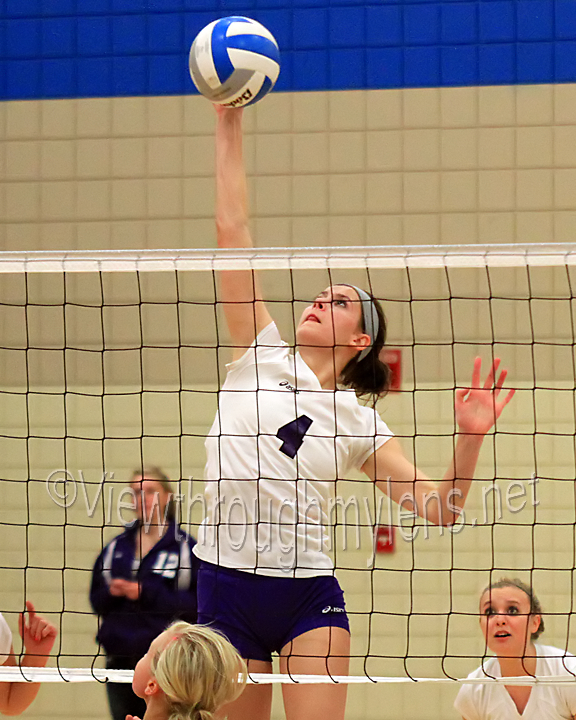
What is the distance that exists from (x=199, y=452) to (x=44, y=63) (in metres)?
1.96

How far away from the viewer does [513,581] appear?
3170 millimetres

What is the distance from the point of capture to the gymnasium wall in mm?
3836

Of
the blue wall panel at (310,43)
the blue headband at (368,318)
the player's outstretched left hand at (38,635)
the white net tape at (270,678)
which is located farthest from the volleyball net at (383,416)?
the white net tape at (270,678)

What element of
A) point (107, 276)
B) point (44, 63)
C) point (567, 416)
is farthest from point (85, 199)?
point (567, 416)

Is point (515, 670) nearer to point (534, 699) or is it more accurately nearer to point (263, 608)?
point (534, 699)

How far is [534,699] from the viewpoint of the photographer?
2977mm

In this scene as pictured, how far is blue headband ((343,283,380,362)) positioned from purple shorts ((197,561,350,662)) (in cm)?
68

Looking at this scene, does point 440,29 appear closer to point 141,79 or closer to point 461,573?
point 141,79

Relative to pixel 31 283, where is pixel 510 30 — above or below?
above

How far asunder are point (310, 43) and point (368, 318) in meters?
1.99

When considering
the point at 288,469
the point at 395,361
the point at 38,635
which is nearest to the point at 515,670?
the point at 288,469

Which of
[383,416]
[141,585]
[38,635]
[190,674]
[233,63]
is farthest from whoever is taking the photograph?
[383,416]

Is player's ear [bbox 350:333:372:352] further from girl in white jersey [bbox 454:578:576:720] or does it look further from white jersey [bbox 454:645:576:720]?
white jersey [bbox 454:645:576:720]

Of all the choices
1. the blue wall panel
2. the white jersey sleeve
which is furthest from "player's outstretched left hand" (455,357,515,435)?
the blue wall panel
